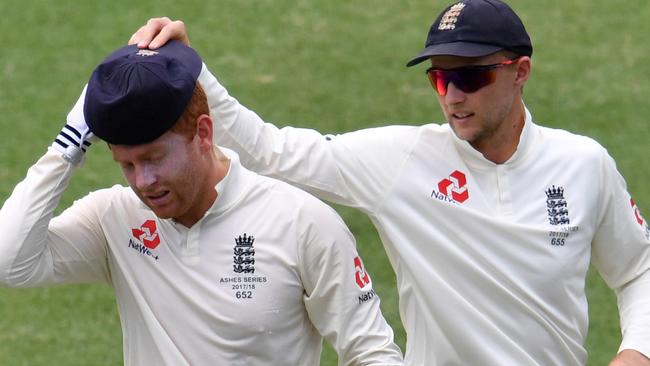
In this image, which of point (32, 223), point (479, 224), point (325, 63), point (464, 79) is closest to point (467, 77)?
point (464, 79)

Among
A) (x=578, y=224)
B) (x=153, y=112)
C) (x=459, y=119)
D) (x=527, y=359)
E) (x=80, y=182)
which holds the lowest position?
(x=80, y=182)

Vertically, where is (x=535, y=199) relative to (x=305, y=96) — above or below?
above

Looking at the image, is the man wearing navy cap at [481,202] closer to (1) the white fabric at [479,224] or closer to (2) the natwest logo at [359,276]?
(1) the white fabric at [479,224]

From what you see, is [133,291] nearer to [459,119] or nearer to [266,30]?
[459,119]

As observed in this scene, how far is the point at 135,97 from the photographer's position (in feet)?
15.6

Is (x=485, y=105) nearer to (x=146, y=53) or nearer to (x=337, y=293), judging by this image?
(x=337, y=293)

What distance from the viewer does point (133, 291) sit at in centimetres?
504

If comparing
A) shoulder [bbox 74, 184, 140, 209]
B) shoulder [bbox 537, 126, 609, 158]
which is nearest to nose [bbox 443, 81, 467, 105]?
shoulder [bbox 537, 126, 609, 158]

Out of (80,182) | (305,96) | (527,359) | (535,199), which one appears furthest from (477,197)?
(305,96)

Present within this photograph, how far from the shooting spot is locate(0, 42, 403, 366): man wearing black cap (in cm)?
491

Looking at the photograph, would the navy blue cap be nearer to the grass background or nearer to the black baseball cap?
the black baseball cap

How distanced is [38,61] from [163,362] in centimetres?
831

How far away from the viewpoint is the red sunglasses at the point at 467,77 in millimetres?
5668

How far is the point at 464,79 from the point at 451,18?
259 mm
